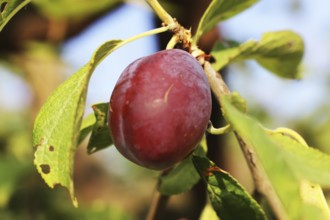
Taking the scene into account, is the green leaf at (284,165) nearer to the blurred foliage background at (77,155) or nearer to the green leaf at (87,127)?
the green leaf at (87,127)

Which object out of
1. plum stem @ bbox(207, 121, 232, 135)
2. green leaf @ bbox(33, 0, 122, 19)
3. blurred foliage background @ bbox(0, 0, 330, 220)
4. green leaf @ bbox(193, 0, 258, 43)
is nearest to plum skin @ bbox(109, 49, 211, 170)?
plum stem @ bbox(207, 121, 232, 135)

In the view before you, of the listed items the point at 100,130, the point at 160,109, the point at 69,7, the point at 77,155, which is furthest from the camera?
the point at 77,155

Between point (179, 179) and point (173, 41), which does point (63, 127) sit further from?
point (179, 179)

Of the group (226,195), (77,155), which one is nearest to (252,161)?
(226,195)

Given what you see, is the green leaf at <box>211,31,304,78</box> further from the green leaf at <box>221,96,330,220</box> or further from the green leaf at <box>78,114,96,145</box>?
the green leaf at <box>221,96,330,220</box>

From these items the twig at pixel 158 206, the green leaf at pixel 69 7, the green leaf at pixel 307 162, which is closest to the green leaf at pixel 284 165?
the green leaf at pixel 307 162

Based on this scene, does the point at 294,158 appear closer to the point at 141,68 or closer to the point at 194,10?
the point at 141,68
